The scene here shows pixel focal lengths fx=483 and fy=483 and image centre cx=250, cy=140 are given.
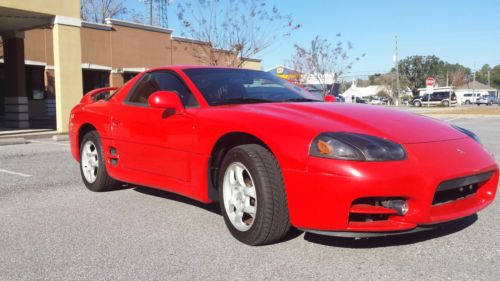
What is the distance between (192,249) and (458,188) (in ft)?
6.38

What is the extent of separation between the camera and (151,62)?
88.7 ft

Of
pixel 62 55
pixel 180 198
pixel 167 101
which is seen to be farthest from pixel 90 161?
pixel 62 55

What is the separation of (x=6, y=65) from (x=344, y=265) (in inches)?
646

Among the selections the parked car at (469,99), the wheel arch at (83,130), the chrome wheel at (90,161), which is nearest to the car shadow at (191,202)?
the chrome wheel at (90,161)

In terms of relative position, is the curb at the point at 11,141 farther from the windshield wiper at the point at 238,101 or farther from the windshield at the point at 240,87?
the windshield wiper at the point at 238,101

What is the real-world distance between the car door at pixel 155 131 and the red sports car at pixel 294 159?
1 cm

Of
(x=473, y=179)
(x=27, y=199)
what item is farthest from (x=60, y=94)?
(x=473, y=179)

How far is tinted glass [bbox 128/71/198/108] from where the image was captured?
4.37 metres

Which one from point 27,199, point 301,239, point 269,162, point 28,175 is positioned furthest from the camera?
point 28,175

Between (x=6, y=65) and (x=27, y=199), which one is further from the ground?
(x=6, y=65)

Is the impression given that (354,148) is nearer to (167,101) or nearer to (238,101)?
(238,101)

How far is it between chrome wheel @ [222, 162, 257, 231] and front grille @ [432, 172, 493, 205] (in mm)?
1272

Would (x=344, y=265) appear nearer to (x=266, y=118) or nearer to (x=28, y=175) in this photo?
(x=266, y=118)

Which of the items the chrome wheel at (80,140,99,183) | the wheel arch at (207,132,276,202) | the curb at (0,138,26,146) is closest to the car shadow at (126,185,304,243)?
the chrome wheel at (80,140,99,183)
